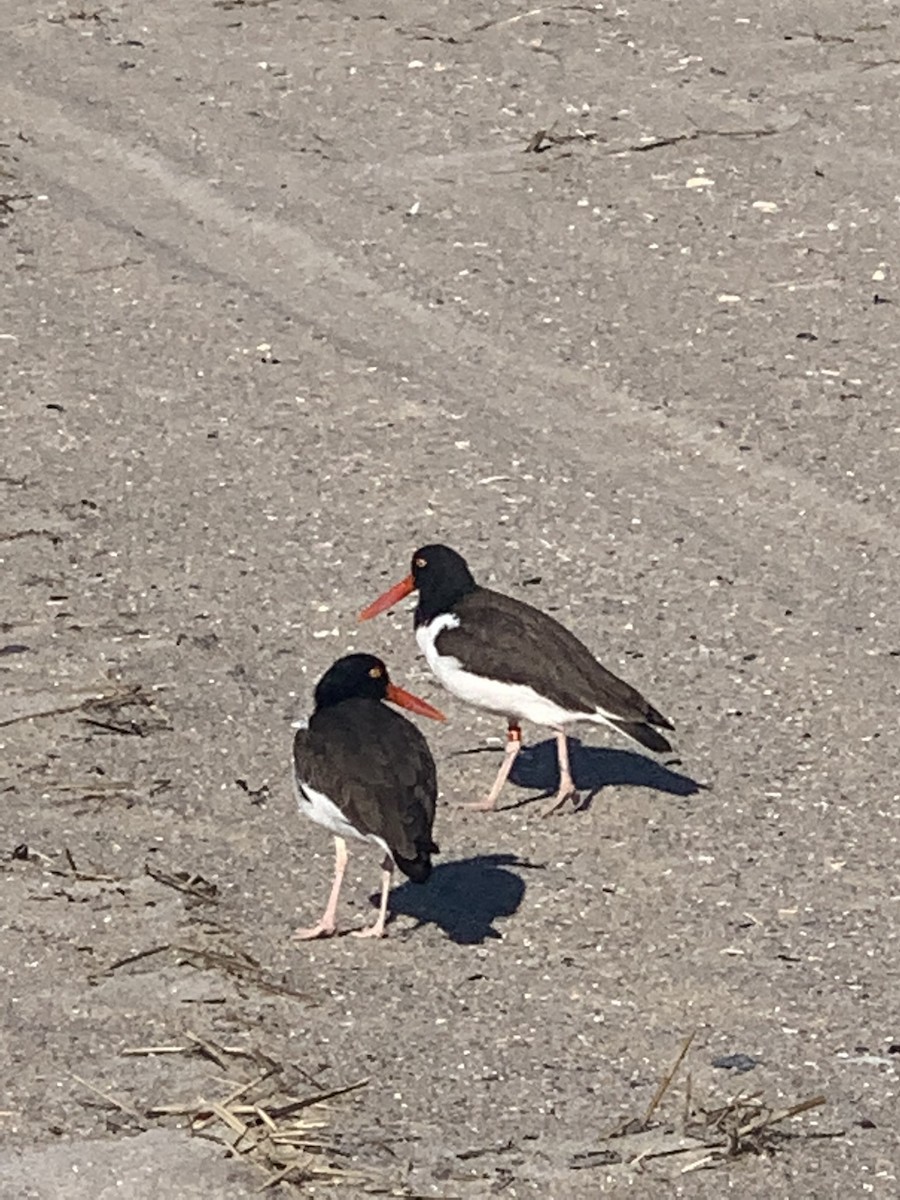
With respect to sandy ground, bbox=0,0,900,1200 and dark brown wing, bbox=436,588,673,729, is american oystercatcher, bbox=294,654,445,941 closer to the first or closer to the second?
sandy ground, bbox=0,0,900,1200

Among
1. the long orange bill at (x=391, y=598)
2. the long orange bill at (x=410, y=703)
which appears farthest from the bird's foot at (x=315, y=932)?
the long orange bill at (x=391, y=598)

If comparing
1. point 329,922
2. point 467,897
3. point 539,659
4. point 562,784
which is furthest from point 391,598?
point 329,922

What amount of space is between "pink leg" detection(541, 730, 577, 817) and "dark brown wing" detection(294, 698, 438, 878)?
0.77 meters

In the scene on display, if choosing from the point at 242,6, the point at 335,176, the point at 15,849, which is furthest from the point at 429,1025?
the point at 242,6

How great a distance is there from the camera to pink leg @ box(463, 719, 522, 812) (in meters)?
8.89

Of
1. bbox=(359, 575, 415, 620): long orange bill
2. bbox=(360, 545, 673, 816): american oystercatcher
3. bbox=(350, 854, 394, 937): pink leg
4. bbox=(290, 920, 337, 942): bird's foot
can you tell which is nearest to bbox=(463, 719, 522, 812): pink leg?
bbox=(360, 545, 673, 816): american oystercatcher

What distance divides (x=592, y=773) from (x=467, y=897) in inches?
42.2

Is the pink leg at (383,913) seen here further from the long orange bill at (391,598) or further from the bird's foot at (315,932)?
the long orange bill at (391,598)

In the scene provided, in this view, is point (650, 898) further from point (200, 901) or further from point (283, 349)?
point (283, 349)

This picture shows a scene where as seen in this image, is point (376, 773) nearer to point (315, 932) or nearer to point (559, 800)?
point (315, 932)

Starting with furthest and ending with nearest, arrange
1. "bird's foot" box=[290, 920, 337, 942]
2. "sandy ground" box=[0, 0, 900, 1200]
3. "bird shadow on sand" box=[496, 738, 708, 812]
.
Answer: "bird shadow on sand" box=[496, 738, 708, 812]
"bird's foot" box=[290, 920, 337, 942]
"sandy ground" box=[0, 0, 900, 1200]

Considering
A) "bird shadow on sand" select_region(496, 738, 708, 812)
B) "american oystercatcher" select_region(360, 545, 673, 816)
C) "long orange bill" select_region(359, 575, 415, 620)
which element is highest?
"american oystercatcher" select_region(360, 545, 673, 816)

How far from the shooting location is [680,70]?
50.4 ft

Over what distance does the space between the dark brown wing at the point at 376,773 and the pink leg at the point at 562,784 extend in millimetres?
766
